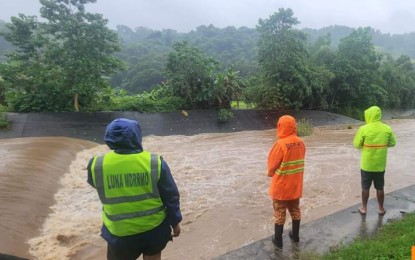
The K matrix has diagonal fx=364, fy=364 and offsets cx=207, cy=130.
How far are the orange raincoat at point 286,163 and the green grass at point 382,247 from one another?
2.63 feet

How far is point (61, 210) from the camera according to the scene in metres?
7.21

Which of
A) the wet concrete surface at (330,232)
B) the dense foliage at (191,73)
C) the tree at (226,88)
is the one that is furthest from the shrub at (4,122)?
the wet concrete surface at (330,232)

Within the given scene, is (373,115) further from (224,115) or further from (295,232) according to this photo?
(224,115)

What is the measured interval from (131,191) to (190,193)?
5.72m

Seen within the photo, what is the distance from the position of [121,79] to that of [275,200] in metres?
37.1

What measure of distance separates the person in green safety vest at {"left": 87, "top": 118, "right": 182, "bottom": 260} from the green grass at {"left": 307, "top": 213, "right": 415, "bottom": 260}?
2244 mm

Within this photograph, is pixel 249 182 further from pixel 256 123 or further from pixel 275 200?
pixel 256 123

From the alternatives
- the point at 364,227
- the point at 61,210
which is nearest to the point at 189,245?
the point at 364,227

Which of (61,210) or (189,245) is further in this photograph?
(61,210)

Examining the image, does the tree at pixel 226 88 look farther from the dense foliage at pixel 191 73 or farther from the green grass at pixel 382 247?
the green grass at pixel 382 247

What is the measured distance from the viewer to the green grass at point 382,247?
12.7 feet

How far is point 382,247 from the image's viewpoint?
13.2 ft

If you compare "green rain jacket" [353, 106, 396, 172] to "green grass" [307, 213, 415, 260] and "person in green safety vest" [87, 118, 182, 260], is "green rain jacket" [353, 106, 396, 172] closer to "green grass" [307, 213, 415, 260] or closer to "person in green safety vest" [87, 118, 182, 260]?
"green grass" [307, 213, 415, 260]

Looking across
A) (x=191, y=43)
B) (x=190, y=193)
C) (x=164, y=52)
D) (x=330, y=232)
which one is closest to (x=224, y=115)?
(x=190, y=193)
